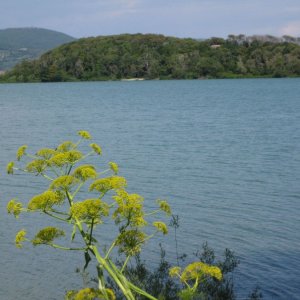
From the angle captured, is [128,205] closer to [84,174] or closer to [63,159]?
[84,174]

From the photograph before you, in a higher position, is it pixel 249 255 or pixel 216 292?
pixel 216 292

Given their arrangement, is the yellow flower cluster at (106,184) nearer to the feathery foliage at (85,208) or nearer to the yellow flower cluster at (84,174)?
the feathery foliage at (85,208)

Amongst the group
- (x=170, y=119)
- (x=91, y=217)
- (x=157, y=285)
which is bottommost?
(x=170, y=119)

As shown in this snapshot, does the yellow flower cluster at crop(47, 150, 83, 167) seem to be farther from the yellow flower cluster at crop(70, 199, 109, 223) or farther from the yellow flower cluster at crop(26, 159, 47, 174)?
the yellow flower cluster at crop(70, 199, 109, 223)

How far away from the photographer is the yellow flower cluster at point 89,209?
5.19 metres

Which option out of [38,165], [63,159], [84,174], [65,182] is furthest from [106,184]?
[38,165]

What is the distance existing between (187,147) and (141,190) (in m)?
15.0

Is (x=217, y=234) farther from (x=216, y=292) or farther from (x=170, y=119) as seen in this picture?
(x=170, y=119)

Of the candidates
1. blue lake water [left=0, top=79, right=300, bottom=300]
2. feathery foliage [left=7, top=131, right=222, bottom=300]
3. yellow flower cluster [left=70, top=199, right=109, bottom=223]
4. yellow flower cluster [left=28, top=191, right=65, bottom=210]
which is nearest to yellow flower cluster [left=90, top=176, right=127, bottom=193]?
feathery foliage [left=7, top=131, right=222, bottom=300]

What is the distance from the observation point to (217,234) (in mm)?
19672

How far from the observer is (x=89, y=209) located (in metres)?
5.21

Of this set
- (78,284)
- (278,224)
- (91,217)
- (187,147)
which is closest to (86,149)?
(187,147)

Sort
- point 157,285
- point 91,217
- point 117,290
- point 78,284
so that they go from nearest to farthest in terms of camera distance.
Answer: point 91,217
point 157,285
point 117,290
point 78,284

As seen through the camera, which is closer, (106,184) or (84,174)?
(106,184)
